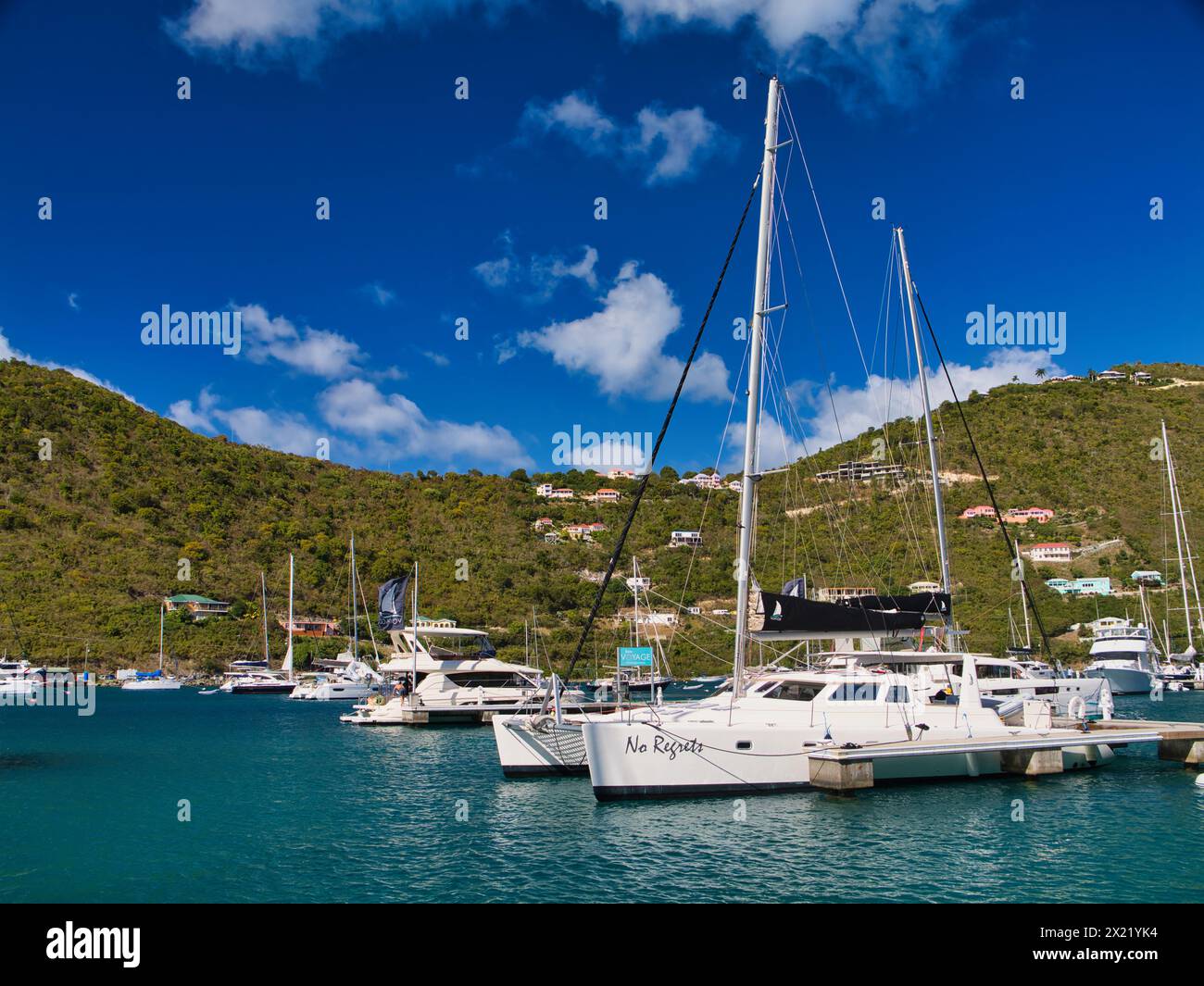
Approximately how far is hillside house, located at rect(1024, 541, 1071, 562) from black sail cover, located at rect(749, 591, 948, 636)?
77.6 m

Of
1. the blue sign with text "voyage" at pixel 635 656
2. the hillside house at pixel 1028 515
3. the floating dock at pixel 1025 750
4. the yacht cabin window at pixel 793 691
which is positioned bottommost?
the floating dock at pixel 1025 750

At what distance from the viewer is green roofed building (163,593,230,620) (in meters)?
91.6

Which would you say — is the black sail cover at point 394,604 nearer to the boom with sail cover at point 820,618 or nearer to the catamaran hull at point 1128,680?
the boom with sail cover at point 820,618

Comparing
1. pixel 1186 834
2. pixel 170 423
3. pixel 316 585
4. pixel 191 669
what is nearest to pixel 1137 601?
pixel 1186 834

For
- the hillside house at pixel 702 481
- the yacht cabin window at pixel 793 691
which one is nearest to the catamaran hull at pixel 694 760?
the yacht cabin window at pixel 793 691

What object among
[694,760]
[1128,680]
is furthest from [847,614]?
[1128,680]

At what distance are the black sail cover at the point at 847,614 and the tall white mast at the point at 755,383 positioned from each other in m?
0.62

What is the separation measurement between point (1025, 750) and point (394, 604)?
3781 cm

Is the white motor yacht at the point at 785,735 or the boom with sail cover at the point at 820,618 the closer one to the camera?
the white motor yacht at the point at 785,735

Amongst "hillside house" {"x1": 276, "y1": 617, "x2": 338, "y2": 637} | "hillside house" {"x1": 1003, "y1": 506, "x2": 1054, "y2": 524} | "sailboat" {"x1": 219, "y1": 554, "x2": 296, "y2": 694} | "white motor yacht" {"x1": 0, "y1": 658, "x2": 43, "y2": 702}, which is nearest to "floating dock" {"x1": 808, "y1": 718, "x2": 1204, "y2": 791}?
"white motor yacht" {"x1": 0, "y1": 658, "x2": 43, "y2": 702}

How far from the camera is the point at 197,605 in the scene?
93.6 m

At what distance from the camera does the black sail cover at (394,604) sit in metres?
52.4
